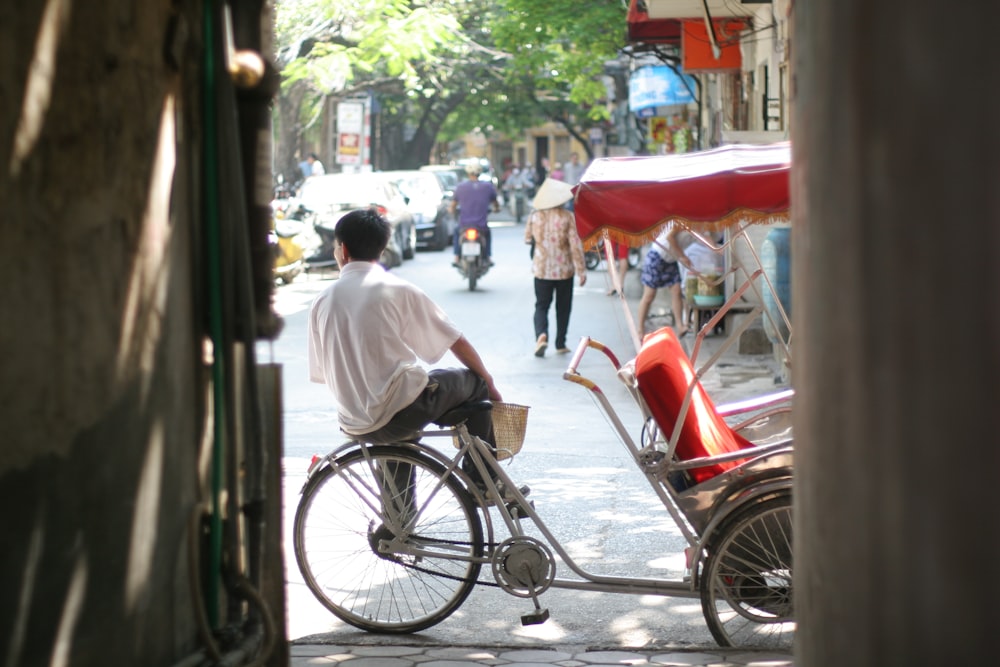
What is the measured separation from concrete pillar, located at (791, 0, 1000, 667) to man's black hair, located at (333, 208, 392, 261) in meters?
3.63

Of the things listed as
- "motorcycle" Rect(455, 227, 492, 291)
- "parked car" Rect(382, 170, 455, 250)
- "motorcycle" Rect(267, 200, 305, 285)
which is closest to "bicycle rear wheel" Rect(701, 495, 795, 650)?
"motorcycle" Rect(455, 227, 492, 291)

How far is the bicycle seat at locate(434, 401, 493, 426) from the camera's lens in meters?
5.40

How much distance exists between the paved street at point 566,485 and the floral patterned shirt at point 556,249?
86cm

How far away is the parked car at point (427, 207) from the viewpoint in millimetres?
28281

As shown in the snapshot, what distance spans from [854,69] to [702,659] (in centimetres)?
355

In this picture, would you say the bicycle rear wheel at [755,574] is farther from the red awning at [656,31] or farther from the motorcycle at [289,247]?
the red awning at [656,31]

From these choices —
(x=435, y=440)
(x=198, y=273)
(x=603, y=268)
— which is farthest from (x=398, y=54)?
(x=198, y=273)

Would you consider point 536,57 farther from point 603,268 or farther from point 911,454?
point 911,454

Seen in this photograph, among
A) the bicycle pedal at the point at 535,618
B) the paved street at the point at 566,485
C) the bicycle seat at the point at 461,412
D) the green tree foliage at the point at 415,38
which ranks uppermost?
the green tree foliage at the point at 415,38

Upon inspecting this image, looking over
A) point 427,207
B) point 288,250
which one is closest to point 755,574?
point 288,250

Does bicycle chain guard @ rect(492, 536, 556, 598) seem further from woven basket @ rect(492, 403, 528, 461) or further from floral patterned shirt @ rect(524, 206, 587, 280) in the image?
floral patterned shirt @ rect(524, 206, 587, 280)

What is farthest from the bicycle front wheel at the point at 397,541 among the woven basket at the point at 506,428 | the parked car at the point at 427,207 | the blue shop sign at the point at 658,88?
the parked car at the point at 427,207

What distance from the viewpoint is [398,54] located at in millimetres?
26609

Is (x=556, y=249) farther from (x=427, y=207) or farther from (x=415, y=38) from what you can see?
(x=427, y=207)
